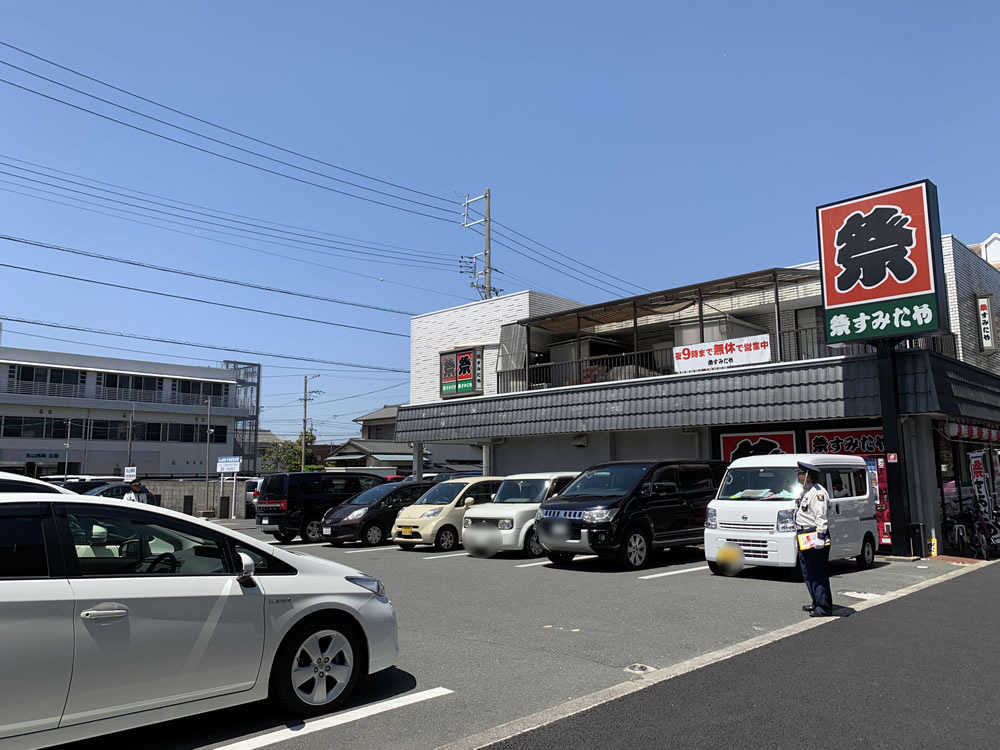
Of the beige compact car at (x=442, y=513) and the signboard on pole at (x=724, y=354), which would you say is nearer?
the beige compact car at (x=442, y=513)

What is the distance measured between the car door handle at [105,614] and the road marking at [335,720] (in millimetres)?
1022

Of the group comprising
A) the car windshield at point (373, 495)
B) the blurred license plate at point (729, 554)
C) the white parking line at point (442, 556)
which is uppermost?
the car windshield at point (373, 495)

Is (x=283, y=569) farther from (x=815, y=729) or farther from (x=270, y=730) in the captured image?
(x=815, y=729)

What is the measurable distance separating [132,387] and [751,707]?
6374cm

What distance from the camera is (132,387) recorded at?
2377 inches

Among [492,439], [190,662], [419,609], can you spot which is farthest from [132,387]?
[190,662]

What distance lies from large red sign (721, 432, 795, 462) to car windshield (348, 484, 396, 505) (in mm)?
8520

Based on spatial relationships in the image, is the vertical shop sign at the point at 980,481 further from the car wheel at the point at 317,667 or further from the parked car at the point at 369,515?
the car wheel at the point at 317,667

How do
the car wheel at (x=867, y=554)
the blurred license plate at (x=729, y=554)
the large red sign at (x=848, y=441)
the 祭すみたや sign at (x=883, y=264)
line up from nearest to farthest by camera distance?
the blurred license plate at (x=729, y=554)
the car wheel at (x=867, y=554)
the 祭すみたや sign at (x=883, y=264)
the large red sign at (x=848, y=441)

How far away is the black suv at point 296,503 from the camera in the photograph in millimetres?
19109

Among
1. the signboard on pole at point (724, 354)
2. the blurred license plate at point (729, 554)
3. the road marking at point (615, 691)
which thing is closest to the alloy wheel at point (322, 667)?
the road marking at point (615, 691)

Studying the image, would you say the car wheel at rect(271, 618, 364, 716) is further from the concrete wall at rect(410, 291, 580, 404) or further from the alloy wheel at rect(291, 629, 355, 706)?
the concrete wall at rect(410, 291, 580, 404)

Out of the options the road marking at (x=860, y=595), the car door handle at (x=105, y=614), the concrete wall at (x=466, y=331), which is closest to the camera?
the car door handle at (x=105, y=614)

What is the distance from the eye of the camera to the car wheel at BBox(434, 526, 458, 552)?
52.5 ft
